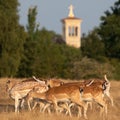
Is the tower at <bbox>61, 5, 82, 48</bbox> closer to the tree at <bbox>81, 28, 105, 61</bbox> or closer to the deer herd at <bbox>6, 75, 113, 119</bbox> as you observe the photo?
the tree at <bbox>81, 28, 105, 61</bbox>

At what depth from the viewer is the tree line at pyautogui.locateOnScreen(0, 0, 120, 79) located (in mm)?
43406

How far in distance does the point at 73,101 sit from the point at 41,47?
125 ft

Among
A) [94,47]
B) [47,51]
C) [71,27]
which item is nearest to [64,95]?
[47,51]

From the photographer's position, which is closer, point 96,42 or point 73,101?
point 73,101

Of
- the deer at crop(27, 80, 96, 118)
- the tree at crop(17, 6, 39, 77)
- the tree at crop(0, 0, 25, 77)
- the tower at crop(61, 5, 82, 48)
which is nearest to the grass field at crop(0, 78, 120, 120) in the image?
the deer at crop(27, 80, 96, 118)

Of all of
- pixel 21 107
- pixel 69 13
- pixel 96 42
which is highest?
pixel 69 13

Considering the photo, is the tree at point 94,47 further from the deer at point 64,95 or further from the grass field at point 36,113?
the deer at point 64,95

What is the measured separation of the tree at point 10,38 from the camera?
42.8 meters

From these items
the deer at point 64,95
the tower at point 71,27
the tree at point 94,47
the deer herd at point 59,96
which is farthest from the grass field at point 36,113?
the tower at point 71,27

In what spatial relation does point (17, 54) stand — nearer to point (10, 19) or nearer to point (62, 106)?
point (10, 19)

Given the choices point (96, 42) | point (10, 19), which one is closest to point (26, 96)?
point (10, 19)

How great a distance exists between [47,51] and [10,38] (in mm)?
10949

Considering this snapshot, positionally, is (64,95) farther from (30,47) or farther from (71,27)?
(71,27)

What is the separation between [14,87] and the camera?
16.2 metres
